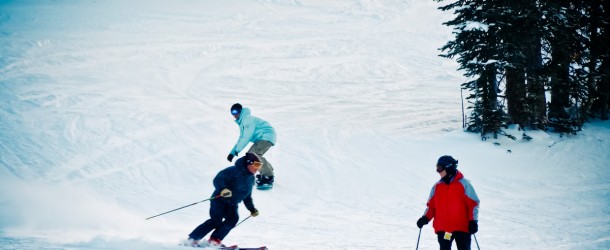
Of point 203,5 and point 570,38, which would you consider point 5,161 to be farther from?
point 203,5

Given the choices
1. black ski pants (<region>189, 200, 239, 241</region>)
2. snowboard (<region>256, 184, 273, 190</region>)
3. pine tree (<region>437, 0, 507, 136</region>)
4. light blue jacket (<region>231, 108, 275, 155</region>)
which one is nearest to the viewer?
black ski pants (<region>189, 200, 239, 241</region>)

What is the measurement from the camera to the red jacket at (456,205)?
490 centimetres

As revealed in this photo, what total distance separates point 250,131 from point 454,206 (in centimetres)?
489

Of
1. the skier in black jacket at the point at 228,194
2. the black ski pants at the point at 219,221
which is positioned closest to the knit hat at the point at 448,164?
the skier in black jacket at the point at 228,194

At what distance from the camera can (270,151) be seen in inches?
508

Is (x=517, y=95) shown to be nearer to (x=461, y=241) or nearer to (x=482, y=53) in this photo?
(x=482, y=53)

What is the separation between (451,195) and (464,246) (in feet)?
2.04

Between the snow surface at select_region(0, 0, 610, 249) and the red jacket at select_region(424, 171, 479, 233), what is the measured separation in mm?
2023

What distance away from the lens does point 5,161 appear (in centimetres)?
1029

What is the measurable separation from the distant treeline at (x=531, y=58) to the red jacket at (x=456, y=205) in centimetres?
878

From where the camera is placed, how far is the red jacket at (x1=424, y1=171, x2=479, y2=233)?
490 centimetres

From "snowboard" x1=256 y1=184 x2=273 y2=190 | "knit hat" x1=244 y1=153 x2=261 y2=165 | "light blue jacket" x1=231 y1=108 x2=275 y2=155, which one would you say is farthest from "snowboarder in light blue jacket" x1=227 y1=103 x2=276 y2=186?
"knit hat" x1=244 y1=153 x2=261 y2=165

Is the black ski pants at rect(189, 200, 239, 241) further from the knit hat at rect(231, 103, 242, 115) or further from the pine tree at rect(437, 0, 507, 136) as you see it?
the pine tree at rect(437, 0, 507, 136)

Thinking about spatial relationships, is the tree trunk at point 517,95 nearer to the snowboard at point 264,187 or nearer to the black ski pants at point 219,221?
the snowboard at point 264,187
